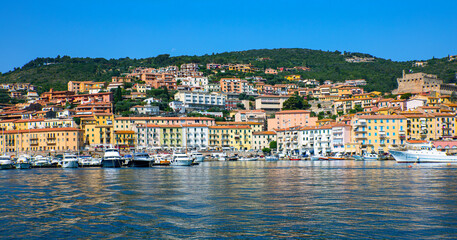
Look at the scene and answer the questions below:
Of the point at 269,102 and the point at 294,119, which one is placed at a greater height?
the point at 269,102

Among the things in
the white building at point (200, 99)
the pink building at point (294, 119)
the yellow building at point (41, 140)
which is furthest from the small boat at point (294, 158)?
the white building at point (200, 99)

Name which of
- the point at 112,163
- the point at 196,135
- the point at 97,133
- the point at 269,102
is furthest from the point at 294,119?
the point at 112,163

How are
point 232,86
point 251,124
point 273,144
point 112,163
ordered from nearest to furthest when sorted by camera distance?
point 112,163
point 273,144
point 251,124
point 232,86

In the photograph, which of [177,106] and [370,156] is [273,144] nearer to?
[370,156]

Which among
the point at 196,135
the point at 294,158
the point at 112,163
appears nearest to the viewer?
the point at 112,163

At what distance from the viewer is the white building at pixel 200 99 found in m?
127

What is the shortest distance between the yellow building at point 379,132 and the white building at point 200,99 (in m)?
46.2

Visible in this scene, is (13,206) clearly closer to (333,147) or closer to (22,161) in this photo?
(22,161)

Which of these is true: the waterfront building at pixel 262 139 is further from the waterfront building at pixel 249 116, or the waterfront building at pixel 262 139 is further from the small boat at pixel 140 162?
the small boat at pixel 140 162

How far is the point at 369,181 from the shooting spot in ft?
121

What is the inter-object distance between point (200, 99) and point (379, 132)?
50.3m

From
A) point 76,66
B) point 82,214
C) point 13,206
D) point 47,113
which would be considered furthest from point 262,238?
point 76,66

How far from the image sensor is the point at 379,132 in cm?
9156

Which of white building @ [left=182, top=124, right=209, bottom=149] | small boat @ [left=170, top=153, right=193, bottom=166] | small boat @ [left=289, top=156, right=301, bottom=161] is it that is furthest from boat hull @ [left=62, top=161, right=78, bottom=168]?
small boat @ [left=289, top=156, right=301, bottom=161]
